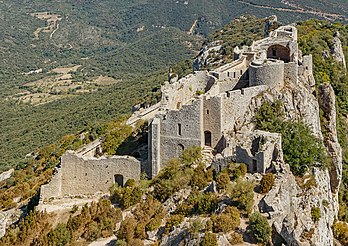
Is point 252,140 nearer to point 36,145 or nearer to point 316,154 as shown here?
point 316,154

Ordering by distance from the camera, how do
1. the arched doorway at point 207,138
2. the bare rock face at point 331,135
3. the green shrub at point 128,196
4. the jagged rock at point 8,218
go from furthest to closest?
the bare rock face at point 331,135
the jagged rock at point 8,218
the arched doorway at point 207,138
the green shrub at point 128,196

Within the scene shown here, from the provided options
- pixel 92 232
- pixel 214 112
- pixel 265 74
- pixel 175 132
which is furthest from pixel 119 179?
pixel 265 74

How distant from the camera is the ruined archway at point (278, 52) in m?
39.9

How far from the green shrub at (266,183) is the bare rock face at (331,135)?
1272cm

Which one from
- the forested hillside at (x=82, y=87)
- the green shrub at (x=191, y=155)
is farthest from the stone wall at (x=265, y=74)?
the forested hillside at (x=82, y=87)

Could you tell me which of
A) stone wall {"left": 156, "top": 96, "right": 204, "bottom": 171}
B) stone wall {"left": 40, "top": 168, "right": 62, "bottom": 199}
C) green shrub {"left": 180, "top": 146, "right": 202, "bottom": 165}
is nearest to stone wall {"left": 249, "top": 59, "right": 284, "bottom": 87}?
stone wall {"left": 156, "top": 96, "right": 204, "bottom": 171}

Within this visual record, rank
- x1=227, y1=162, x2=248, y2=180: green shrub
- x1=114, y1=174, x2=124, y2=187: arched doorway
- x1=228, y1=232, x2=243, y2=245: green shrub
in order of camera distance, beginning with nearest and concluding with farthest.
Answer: x1=228, y1=232, x2=243, y2=245: green shrub
x1=227, y1=162, x2=248, y2=180: green shrub
x1=114, y1=174, x2=124, y2=187: arched doorway

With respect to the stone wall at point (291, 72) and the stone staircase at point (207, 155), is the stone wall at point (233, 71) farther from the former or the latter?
the stone staircase at point (207, 155)

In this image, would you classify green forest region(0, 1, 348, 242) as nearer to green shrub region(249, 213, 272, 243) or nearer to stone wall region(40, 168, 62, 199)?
green shrub region(249, 213, 272, 243)

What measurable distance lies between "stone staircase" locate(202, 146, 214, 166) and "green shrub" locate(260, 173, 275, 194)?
396cm

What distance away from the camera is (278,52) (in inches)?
1603

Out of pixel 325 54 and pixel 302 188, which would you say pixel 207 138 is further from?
pixel 325 54

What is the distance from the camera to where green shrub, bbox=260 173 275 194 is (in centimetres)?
2573

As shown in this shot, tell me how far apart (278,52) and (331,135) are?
7168 mm
